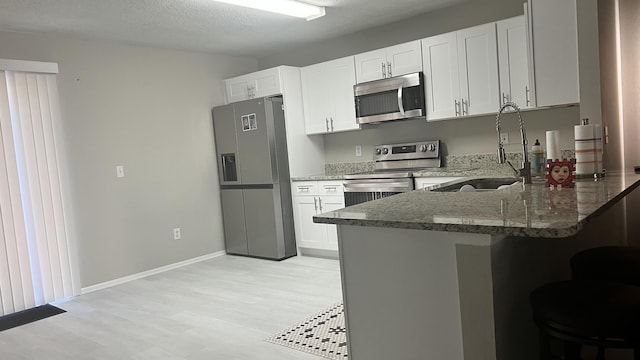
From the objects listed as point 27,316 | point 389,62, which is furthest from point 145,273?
point 389,62

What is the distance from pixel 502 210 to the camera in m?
1.70

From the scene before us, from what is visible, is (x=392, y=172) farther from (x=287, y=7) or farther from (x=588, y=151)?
(x=588, y=151)

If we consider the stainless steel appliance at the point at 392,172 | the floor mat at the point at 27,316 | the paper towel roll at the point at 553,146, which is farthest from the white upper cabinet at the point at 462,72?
the floor mat at the point at 27,316

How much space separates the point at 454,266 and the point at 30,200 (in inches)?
152

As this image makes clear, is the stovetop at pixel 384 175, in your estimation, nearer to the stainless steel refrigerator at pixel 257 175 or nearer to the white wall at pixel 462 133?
the white wall at pixel 462 133

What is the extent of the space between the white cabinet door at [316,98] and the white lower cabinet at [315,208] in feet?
2.20

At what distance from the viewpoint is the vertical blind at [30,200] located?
12.8 feet

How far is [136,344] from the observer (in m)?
3.11

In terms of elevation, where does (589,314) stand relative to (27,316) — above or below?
above

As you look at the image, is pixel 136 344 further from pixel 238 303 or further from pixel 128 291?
pixel 128 291

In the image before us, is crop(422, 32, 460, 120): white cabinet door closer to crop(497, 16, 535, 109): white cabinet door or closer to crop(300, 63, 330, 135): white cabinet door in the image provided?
crop(497, 16, 535, 109): white cabinet door

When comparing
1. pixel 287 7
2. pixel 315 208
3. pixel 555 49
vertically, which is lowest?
pixel 315 208

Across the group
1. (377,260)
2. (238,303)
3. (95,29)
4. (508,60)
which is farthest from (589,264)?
(95,29)

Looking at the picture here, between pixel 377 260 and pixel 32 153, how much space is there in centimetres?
356
